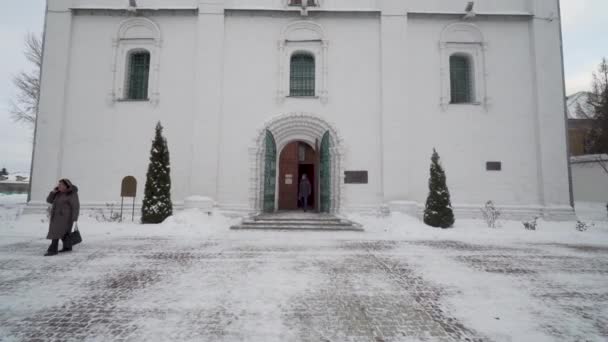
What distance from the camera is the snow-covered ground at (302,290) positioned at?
9.68 ft

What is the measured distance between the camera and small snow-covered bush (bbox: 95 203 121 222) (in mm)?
10706

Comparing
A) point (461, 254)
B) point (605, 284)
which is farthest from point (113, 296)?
point (605, 284)

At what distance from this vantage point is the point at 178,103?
1178cm

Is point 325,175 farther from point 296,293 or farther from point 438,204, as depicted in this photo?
point 296,293

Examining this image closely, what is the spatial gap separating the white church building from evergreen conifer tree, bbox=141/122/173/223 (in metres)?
1.06

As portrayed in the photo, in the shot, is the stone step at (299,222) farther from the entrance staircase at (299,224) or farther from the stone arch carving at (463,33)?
the stone arch carving at (463,33)

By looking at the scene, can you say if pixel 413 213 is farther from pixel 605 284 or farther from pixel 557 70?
pixel 557 70

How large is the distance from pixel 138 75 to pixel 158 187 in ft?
18.0

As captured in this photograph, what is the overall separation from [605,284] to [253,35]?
40.3 ft

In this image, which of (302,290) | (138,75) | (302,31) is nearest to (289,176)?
(302,31)

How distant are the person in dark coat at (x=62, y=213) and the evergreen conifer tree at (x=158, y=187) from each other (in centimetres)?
383

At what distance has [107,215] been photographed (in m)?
11.1


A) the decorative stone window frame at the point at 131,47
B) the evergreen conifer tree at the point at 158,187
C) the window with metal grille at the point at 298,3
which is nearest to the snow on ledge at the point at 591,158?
the window with metal grille at the point at 298,3

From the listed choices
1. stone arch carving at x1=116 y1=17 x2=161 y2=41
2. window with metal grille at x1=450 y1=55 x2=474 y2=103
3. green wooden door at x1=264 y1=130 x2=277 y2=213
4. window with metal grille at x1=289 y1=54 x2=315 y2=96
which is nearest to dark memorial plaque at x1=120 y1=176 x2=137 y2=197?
green wooden door at x1=264 y1=130 x2=277 y2=213
